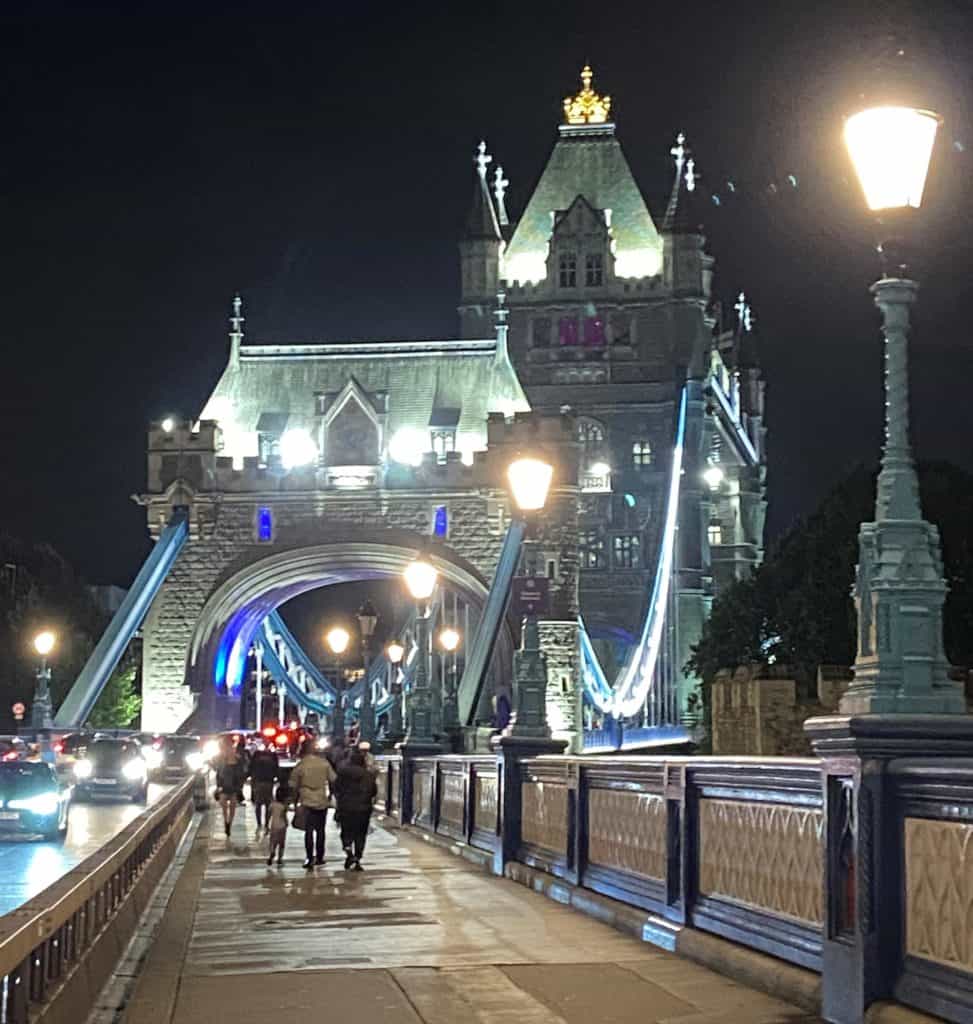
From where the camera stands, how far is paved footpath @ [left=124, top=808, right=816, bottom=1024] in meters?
8.73

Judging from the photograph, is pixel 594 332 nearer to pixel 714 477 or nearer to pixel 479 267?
pixel 479 267

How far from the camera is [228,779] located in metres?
27.7

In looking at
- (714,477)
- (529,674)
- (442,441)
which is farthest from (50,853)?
(714,477)

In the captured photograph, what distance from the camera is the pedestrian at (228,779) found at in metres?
26.8

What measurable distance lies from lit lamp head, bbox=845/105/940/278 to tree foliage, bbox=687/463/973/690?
1519 inches

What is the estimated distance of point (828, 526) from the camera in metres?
53.6

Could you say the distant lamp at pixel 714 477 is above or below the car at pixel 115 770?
above

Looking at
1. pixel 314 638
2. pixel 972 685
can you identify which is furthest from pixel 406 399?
pixel 314 638

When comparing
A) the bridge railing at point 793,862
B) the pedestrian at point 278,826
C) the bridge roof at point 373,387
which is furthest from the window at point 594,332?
the bridge railing at point 793,862

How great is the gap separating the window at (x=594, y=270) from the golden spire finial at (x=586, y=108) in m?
9.43

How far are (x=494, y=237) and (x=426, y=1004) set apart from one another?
76.9 m

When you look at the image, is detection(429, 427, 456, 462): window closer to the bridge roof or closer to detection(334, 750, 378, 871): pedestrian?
the bridge roof

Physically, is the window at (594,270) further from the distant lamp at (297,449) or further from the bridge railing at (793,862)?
the bridge railing at (793,862)

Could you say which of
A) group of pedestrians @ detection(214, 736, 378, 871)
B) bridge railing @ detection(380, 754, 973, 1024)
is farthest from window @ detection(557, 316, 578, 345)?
bridge railing @ detection(380, 754, 973, 1024)
